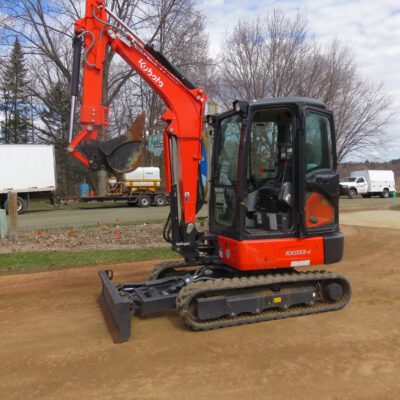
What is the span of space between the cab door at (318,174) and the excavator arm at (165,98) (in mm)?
1351

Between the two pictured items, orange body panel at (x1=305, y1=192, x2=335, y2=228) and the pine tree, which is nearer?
orange body panel at (x1=305, y1=192, x2=335, y2=228)

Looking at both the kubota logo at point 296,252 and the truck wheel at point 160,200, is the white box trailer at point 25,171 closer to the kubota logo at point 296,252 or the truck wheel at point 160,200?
the truck wheel at point 160,200

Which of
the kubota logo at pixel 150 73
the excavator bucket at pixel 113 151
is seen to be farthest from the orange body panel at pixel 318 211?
the excavator bucket at pixel 113 151

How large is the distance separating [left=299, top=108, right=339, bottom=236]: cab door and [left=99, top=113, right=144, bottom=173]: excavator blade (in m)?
2.83

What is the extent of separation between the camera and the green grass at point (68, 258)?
815 centimetres

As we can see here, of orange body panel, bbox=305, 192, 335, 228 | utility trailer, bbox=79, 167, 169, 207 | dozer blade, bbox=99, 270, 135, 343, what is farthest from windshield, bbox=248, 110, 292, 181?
utility trailer, bbox=79, 167, 169, 207

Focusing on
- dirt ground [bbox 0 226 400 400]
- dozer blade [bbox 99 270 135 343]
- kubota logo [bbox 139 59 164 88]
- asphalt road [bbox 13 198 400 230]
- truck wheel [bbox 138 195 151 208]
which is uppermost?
kubota logo [bbox 139 59 164 88]

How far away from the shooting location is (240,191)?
5031 mm

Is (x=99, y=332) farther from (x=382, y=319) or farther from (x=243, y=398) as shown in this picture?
(x=382, y=319)

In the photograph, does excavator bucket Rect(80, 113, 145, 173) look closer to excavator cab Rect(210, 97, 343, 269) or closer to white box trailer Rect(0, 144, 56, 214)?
excavator cab Rect(210, 97, 343, 269)

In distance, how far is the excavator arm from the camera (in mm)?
5285

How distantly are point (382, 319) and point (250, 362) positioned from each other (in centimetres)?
214

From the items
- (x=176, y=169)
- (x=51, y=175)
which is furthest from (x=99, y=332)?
(x=51, y=175)

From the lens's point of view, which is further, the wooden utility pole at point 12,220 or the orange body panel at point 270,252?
the wooden utility pole at point 12,220
